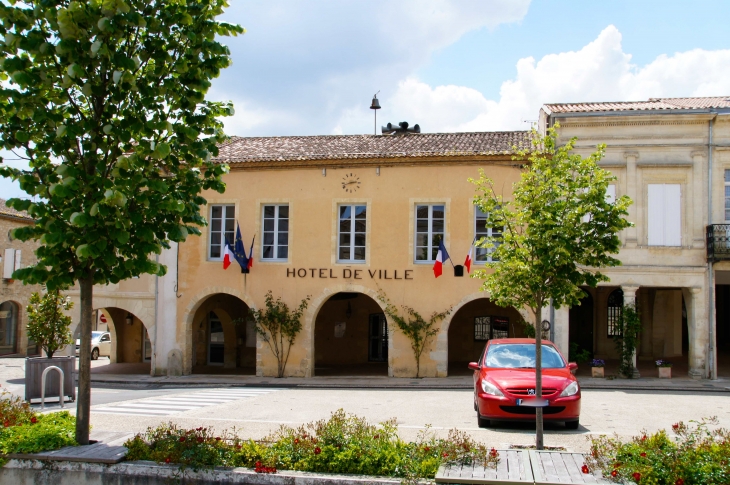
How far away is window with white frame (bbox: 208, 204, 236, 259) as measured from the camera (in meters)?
22.6

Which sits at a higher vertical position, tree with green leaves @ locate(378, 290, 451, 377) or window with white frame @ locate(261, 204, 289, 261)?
window with white frame @ locate(261, 204, 289, 261)

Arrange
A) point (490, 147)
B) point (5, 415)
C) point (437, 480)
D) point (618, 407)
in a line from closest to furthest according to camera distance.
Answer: point (437, 480) → point (5, 415) → point (618, 407) → point (490, 147)

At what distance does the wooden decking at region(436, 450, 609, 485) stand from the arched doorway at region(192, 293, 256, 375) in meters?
19.0

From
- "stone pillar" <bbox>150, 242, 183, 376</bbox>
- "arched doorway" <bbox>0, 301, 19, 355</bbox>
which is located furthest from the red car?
"arched doorway" <bbox>0, 301, 19, 355</bbox>

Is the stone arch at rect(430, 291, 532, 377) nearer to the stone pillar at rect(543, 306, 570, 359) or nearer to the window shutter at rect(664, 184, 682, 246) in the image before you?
the stone pillar at rect(543, 306, 570, 359)

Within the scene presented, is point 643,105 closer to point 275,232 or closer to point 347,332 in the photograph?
point 275,232

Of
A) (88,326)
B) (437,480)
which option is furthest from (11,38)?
(437,480)

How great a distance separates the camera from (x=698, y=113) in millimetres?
20312

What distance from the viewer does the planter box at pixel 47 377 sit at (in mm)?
14773

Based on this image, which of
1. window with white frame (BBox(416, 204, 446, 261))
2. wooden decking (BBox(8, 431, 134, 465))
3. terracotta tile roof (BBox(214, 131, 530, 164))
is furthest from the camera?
terracotta tile roof (BBox(214, 131, 530, 164))

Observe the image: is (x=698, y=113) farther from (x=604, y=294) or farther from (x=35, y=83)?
(x=35, y=83)

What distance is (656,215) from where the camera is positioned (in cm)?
2058

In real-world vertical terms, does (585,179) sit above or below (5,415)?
above

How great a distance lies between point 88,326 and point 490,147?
53.4 feet
